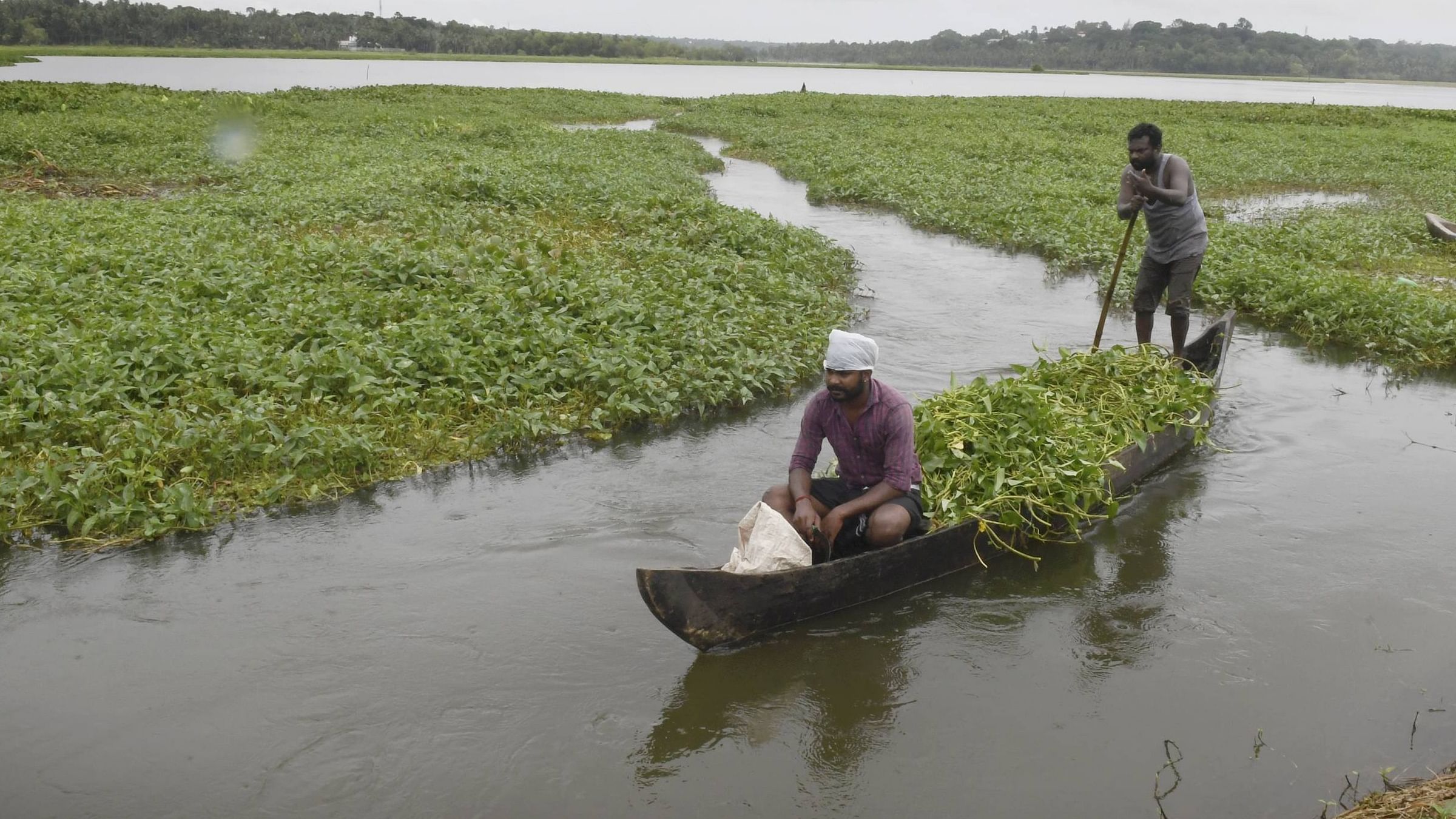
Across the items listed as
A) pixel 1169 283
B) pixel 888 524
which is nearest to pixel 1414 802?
pixel 888 524

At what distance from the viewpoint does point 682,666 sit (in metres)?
5.16

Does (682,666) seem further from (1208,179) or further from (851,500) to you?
(1208,179)

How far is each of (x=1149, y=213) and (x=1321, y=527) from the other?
3103mm

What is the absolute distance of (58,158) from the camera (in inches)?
741

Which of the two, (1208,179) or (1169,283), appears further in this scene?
(1208,179)

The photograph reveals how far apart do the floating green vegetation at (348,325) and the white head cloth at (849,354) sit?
330cm

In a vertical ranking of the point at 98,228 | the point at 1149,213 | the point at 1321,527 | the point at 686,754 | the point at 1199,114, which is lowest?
the point at 686,754

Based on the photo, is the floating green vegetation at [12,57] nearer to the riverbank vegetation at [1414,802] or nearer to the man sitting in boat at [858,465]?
the man sitting in boat at [858,465]

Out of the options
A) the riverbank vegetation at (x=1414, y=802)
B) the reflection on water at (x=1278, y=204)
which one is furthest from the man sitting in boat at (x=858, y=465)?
the reflection on water at (x=1278, y=204)

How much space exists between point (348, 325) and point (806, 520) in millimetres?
5171

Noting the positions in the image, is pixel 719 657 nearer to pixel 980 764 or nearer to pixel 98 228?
pixel 980 764

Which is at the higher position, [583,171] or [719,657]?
[583,171]

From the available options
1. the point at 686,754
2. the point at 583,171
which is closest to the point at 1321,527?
the point at 686,754

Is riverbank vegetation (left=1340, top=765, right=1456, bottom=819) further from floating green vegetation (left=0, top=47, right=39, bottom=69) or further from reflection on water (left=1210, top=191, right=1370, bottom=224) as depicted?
floating green vegetation (left=0, top=47, right=39, bottom=69)
